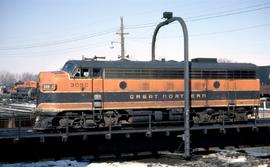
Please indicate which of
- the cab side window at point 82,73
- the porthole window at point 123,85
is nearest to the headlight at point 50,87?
the cab side window at point 82,73

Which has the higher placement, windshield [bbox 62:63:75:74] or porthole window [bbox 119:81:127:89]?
windshield [bbox 62:63:75:74]

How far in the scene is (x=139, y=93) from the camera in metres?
21.1

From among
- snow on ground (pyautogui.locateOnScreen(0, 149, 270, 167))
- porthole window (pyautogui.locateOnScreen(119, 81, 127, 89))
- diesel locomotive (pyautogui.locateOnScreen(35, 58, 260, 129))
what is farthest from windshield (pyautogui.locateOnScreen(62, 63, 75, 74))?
snow on ground (pyautogui.locateOnScreen(0, 149, 270, 167))

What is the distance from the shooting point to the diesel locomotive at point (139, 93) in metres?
19.6

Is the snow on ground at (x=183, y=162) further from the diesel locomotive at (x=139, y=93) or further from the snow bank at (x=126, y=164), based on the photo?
the diesel locomotive at (x=139, y=93)

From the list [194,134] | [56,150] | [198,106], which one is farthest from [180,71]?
[56,150]

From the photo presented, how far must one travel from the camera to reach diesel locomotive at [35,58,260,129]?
19562mm

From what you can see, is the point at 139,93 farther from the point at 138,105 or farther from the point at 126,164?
the point at 126,164

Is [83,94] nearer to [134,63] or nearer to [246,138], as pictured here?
[134,63]

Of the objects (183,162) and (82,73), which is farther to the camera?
(82,73)

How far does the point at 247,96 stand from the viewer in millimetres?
23688

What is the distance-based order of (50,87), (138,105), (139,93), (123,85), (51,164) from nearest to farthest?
1. (51,164)
2. (50,87)
3. (123,85)
4. (138,105)
5. (139,93)

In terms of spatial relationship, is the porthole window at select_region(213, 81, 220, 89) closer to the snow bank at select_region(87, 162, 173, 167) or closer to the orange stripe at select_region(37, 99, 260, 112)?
the orange stripe at select_region(37, 99, 260, 112)

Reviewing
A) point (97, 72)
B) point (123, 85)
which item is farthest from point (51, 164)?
point (123, 85)
